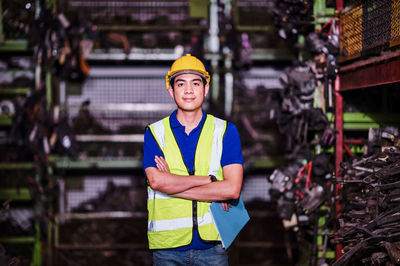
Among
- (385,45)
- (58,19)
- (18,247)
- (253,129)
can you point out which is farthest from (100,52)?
(385,45)

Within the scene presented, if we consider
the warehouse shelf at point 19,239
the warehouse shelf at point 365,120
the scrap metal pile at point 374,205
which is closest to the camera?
the scrap metal pile at point 374,205

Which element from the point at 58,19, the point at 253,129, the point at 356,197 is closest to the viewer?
the point at 356,197

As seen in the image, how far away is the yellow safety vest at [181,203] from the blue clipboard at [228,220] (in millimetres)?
33

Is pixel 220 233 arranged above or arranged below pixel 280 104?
below

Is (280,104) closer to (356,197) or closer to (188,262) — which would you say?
(356,197)

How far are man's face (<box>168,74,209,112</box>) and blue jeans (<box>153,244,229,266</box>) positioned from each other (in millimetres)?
758

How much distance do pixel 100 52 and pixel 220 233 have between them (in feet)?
10.6

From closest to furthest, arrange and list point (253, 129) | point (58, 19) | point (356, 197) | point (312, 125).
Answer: point (356, 197) < point (312, 125) < point (58, 19) < point (253, 129)

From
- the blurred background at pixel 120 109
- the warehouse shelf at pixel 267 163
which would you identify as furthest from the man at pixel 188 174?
the warehouse shelf at pixel 267 163

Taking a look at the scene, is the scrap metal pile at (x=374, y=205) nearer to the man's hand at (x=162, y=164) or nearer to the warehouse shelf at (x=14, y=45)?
the man's hand at (x=162, y=164)

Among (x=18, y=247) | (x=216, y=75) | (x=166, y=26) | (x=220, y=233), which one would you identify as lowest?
(x=18, y=247)

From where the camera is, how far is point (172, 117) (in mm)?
2412

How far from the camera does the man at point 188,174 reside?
2.25 meters

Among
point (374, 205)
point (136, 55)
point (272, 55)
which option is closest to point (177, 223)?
point (374, 205)
